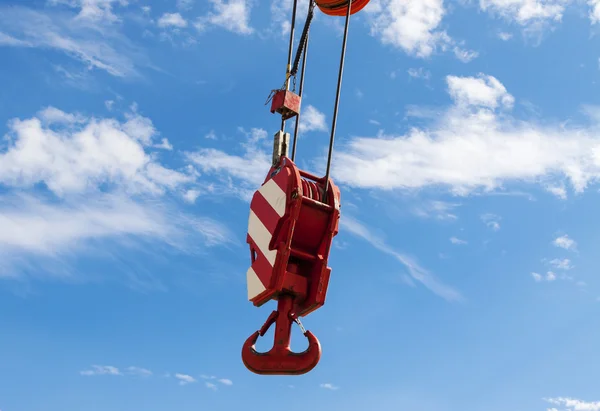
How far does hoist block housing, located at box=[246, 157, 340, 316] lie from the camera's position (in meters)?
6.02

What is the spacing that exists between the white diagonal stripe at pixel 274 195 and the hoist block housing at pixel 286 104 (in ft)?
2.30

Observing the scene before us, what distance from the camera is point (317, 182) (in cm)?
639

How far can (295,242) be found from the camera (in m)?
6.16

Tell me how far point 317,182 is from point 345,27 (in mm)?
1277

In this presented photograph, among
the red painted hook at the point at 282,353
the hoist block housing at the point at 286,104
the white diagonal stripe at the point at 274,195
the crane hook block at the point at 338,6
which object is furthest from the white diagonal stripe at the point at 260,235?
the crane hook block at the point at 338,6

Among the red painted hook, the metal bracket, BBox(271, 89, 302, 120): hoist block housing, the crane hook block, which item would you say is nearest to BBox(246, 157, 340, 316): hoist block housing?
the red painted hook

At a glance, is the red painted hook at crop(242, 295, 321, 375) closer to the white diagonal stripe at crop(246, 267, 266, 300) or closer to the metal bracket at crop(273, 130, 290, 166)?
the white diagonal stripe at crop(246, 267, 266, 300)

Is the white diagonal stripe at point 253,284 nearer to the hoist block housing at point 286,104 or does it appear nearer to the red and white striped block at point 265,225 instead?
the red and white striped block at point 265,225

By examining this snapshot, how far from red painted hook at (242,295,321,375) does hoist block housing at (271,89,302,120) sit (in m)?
1.66

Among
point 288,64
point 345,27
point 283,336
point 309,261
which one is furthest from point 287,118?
point 283,336

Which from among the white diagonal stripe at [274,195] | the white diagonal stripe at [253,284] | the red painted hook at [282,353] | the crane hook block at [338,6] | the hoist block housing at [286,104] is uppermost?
the crane hook block at [338,6]

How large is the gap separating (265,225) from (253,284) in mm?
478

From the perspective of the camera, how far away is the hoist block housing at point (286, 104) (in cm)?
677

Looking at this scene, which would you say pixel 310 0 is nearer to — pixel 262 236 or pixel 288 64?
pixel 288 64
